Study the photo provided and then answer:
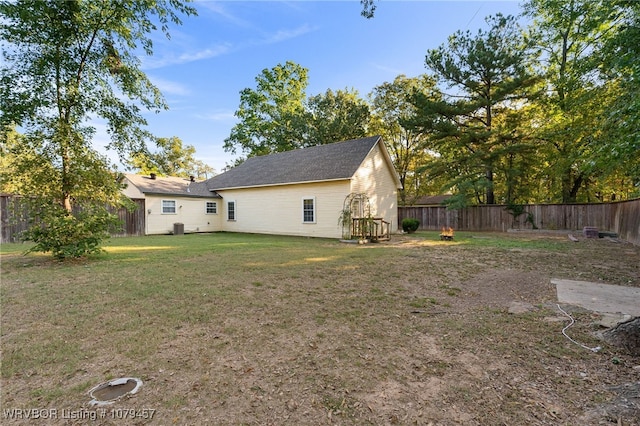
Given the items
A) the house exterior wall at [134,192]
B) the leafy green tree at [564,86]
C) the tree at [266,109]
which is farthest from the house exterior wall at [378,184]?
the tree at [266,109]

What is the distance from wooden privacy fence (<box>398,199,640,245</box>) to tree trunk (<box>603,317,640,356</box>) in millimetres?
10580

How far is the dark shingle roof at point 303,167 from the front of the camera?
14.3m

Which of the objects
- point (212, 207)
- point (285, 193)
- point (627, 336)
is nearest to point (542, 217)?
point (285, 193)

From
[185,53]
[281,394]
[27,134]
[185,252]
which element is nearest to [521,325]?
[281,394]

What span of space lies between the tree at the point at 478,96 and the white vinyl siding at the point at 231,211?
13894mm

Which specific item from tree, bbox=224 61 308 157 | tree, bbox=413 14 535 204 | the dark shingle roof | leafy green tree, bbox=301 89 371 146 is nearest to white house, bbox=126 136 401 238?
the dark shingle roof

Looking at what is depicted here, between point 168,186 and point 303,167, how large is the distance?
8923 millimetres

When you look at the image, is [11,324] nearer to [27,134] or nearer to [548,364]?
Answer: [27,134]

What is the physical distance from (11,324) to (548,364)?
20.1 feet

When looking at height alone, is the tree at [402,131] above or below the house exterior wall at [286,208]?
above

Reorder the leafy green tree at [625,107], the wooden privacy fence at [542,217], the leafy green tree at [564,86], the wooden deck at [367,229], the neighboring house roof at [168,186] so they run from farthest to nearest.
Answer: the neighboring house roof at [168,186], the wooden deck at [367,229], the leafy green tree at [564,86], the wooden privacy fence at [542,217], the leafy green tree at [625,107]

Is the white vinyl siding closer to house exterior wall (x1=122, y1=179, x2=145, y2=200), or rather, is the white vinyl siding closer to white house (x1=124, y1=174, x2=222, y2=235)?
white house (x1=124, y1=174, x2=222, y2=235)

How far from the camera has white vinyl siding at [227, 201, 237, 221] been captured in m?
18.7

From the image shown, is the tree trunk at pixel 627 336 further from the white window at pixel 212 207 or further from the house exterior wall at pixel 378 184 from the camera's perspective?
the white window at pixel 212 207
